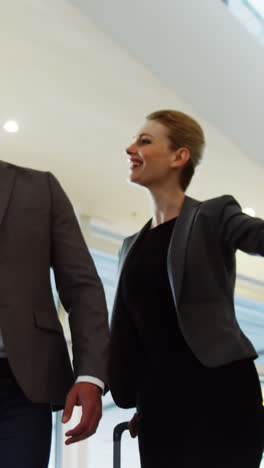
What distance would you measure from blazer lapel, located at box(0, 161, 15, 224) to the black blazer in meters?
0.44

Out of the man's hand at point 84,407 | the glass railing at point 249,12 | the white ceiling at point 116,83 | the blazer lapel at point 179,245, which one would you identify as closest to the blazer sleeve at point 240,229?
the blazer lapel at point 179,245

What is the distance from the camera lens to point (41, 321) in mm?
1151

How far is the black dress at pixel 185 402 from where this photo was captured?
1266mm

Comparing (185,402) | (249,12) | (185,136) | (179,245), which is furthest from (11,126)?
(185,402)

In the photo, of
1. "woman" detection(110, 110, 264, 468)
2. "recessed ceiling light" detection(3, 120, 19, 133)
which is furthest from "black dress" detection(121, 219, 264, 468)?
"recessed ceiling light" detection(3, 120, 19, 133)

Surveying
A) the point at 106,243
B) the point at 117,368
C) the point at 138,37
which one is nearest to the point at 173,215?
the point at 117,368

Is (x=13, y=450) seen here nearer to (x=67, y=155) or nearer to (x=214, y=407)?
(x=214, y=407)

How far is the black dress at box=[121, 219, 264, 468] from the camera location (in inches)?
49.8

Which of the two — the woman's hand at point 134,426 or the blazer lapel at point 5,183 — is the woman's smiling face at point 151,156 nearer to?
the blazer lapel at point 5,183

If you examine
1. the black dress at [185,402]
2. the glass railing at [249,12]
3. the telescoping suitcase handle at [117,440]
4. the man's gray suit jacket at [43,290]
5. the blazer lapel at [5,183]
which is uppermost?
the glass railing at [249,12]

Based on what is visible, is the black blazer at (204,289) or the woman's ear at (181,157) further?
→ the woman's ear at (181,157)

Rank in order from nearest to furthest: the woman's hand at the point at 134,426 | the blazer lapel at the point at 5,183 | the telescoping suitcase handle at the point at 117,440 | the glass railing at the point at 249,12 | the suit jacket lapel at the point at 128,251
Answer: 1. the blazer lapel at the point at 5,183
2. the woman's hand at the point at 134,426
3. the suit jacket lapel at the point at 128,251
4. the telescoping suitcase handle at the point at 117,440
5. the glass railing at the point at 249,12

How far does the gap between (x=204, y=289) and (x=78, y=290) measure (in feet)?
1.08

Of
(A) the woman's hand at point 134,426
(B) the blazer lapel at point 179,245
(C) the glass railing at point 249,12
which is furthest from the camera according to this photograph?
(C) the glass railing at point 249,12
